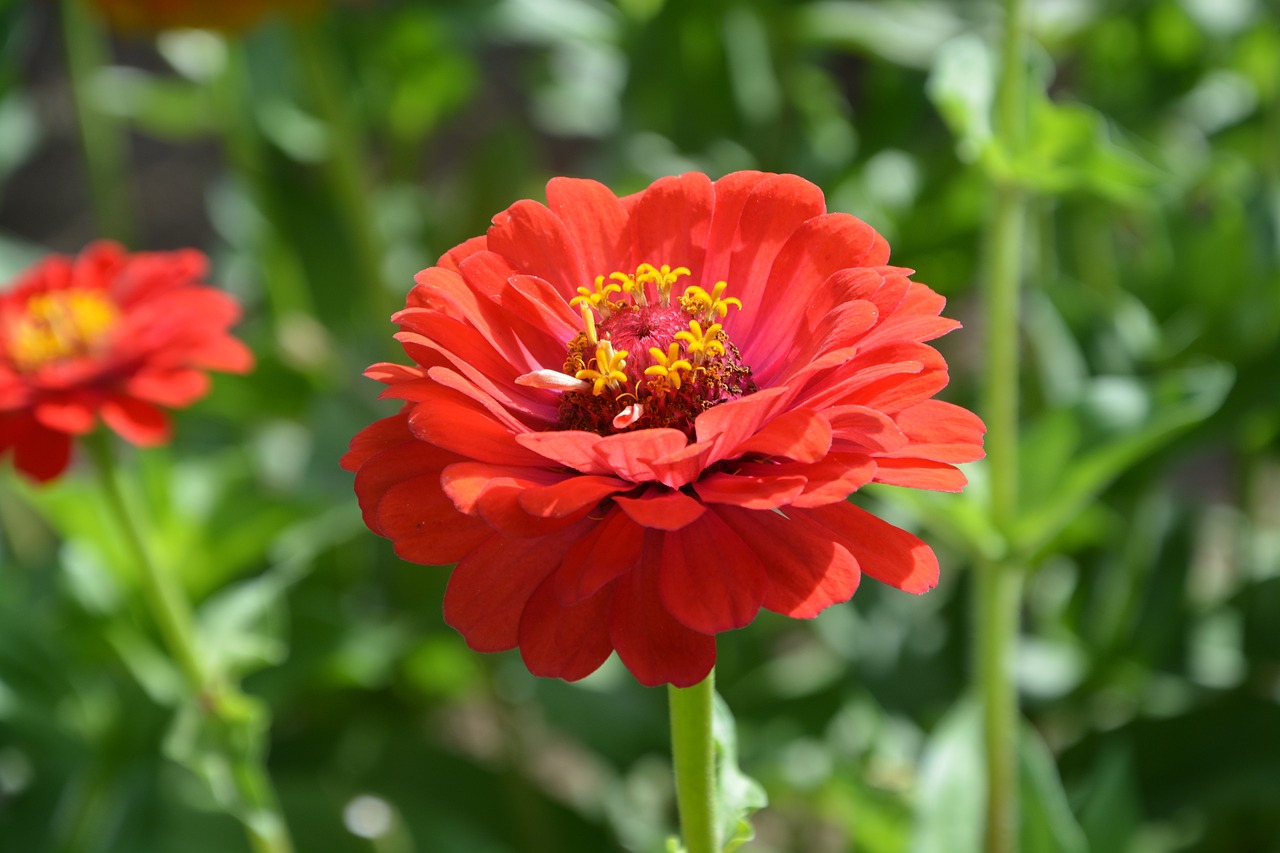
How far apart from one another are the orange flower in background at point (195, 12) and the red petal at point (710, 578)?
0.92 meters

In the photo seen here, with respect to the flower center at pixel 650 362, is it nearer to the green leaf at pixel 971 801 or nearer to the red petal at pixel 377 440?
the red petal at pixel 377 440

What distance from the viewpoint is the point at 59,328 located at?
2.87 ft

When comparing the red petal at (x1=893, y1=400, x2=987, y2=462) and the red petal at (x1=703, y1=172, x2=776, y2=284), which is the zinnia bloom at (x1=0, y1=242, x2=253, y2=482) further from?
the red petal at (x1=893, y1=400, x2=987, y2=462)

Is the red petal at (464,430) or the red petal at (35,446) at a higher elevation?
the red petal at (35,446)

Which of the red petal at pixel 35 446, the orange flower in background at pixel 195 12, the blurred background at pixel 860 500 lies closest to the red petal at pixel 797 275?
the blurred background at pixel 860 500

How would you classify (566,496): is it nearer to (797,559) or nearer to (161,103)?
(797,559)

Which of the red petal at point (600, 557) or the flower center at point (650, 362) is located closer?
the red petal at point (600, 557)

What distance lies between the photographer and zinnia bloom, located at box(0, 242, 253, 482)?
2.56 feet

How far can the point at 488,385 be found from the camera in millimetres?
526

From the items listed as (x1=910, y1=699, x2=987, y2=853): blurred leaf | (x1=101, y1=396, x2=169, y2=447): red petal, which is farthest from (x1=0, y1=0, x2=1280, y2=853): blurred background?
(x1=101, y1=396, x2=169, y2=447): red petal

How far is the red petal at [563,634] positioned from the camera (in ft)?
1.53

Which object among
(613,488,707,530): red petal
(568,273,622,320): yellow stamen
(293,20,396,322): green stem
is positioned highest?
(293,20,396,322): green stem

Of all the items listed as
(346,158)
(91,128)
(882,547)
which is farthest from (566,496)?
(91,128)

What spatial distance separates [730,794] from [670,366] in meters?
0.20
